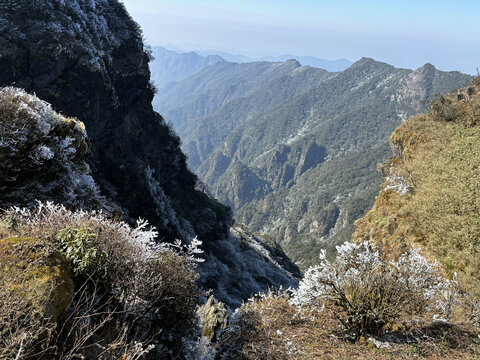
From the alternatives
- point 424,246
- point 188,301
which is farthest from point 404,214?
point 188,301

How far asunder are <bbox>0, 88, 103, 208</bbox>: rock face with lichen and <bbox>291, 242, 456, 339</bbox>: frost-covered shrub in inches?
311

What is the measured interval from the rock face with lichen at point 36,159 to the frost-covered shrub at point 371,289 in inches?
311

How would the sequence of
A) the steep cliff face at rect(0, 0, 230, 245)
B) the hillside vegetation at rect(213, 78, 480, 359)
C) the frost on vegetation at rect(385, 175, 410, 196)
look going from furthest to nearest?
the steep cliff face at rect(0, 0, 230, 245) < the frost on vegetation at rect(385, 175, 410, 196) < the hillside vegetation at rect(213, 78, 480, 359)

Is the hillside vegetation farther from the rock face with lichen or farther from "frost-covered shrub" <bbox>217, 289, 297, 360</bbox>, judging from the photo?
the rock face with lichen

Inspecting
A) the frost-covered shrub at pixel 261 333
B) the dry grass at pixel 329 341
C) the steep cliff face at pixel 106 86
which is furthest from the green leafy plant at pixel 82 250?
the steep cliff face at pixel 106 86

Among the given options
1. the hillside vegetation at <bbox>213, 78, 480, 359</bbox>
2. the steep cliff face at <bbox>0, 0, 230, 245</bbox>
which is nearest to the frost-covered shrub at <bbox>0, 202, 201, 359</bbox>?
the hillside vegetation at <bbox>213, 78, 480, 359</bbox>

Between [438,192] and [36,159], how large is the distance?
16.6m

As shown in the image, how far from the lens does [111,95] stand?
31.4 m

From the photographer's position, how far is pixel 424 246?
13.2m

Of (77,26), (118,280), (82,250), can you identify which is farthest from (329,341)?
(77,26)

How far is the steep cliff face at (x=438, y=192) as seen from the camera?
1170 cm

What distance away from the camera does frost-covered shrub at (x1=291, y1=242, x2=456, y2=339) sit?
686 cm

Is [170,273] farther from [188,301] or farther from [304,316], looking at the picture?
[304,316]

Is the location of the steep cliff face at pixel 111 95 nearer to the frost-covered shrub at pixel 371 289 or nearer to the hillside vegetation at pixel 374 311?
the hillside vegetation at pixel 374 311
